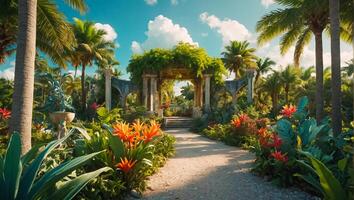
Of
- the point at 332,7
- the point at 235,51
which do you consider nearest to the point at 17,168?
the point at 332,7

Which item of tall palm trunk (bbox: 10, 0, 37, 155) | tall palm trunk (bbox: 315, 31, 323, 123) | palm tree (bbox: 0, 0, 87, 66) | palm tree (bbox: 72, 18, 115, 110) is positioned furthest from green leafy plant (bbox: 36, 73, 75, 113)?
palm tree (bbox: 72, 18, 115, 110)

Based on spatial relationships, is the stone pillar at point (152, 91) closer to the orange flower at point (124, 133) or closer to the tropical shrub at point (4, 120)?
the tropical shrub at point (4, 120)

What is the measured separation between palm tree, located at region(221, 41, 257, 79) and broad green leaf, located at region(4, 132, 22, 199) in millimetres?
29801

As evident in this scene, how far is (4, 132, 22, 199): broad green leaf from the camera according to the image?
2123 mm

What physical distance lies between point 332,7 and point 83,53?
18.7m

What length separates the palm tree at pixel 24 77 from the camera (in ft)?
12.6

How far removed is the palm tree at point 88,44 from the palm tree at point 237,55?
565 inches

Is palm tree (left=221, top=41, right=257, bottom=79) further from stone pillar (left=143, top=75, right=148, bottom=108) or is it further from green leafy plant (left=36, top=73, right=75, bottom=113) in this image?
green leafy plant (left=36, top=73, right=75, bottom=113)

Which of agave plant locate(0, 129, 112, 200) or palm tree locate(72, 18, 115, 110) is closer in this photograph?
agave plant locate(0, 129, 112, 200)

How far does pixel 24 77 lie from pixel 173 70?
15300 millimetres

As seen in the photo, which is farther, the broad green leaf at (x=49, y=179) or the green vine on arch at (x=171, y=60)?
the green vine on arch at (x=171, y=60)

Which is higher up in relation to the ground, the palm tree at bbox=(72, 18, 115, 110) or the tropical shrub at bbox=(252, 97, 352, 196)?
the palm tree at bbox=(72, 18, 115, 110)

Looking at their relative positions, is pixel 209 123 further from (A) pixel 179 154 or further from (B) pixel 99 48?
(B) pixel 99 48

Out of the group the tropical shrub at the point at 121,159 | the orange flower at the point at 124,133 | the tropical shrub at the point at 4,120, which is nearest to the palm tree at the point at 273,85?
the tropical shrub at the point at 4,120
